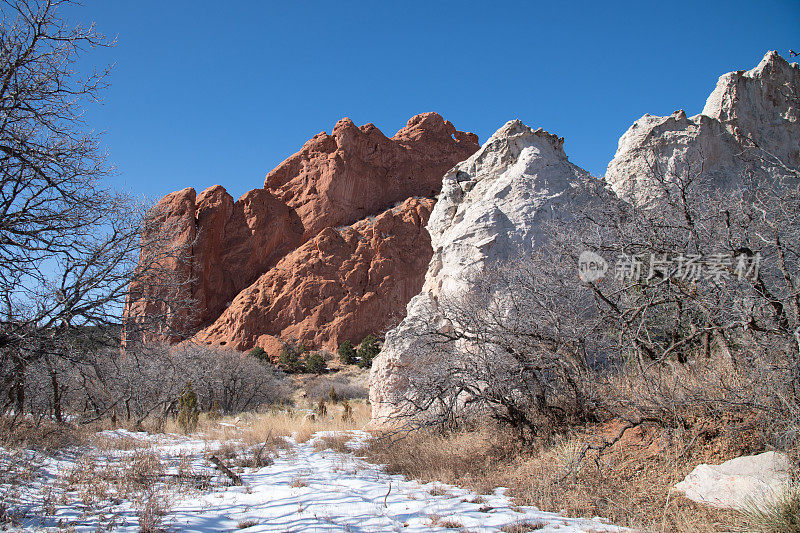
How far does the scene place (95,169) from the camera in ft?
16.6

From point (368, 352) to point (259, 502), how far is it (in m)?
29.9

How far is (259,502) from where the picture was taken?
4.77 meters

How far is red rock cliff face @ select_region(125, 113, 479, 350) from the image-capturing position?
44438mm

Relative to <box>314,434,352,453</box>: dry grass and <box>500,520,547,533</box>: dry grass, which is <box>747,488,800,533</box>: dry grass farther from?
<box>314,434,352,453</box>: dry grass

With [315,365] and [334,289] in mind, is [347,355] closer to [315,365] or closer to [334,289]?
[315,365]

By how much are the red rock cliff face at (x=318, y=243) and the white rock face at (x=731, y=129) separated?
27.3 m

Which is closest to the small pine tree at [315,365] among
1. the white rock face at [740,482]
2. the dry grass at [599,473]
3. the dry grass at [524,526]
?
the dry grass at [599,473]

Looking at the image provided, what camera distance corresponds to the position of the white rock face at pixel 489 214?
33.9 feet

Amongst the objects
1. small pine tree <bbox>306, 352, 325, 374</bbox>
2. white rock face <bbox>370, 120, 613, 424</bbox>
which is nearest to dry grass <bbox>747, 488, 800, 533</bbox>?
white rock face <bbox>370, 120, 613, 424</bbox>

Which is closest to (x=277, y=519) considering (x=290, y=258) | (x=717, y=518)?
(x=717, y=518)

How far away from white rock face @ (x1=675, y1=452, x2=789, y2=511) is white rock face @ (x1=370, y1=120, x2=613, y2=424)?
19.6ft

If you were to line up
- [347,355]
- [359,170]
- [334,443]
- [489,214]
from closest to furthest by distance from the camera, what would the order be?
[334,443], [489,214], [347,355], [359,170]

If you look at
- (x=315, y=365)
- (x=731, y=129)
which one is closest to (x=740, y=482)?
(x=731, y=129)

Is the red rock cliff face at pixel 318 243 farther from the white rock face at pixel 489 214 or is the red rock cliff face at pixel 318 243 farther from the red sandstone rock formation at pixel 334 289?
the white rock face at pixel 489 214
